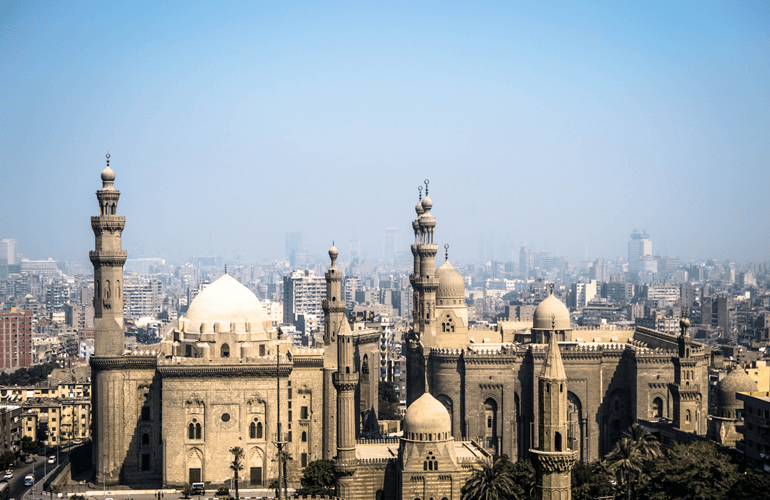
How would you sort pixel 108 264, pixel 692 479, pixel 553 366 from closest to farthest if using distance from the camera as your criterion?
pixel 553 366 < pixel 692 479 < pixel 108 264

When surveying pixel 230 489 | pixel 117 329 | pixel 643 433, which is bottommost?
pixel 230 489

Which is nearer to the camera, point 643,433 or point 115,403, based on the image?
point 643,433

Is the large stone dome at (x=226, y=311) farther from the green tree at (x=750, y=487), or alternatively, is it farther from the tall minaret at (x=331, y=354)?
the green tree at (x=750, y=487)

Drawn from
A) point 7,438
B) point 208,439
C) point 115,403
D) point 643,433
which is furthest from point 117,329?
point 643,433

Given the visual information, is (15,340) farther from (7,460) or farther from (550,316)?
(550,316)

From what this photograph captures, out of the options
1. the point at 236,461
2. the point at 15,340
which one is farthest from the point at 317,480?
the point at 15,340

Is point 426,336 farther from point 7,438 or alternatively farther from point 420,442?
point 7,438
